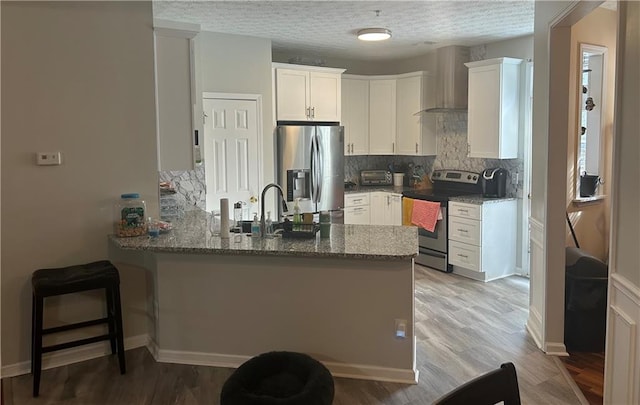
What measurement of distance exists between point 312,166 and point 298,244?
2.56 metres

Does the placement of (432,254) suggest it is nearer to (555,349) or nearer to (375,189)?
(375,189)

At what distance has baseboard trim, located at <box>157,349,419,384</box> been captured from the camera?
3088 millimetres

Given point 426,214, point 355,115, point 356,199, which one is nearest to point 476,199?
point 426,214

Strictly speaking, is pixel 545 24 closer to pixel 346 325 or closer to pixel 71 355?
pixel 346 325

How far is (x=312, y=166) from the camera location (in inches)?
221

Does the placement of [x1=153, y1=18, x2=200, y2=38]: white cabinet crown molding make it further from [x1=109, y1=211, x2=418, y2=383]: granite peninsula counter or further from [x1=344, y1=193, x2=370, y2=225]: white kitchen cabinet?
Result: [x1=344, y1=193, x2=370, y2=225]: white kitchen cabinet

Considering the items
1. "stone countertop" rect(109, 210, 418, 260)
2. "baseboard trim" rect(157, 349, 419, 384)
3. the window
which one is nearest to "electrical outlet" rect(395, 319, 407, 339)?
"baseboard trim" rect(157, 349, 419, 384)

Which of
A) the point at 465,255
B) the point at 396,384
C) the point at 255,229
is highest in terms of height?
the point at 255,229

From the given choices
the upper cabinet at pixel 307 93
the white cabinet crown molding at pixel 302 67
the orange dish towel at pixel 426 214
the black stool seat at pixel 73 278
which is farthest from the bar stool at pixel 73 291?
the orange dish towel at pixel 426 214

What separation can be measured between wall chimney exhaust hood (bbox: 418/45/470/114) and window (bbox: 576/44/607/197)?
166 centimetres

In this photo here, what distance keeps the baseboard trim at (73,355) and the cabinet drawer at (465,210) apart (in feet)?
11.0

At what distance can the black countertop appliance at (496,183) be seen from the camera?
548cm

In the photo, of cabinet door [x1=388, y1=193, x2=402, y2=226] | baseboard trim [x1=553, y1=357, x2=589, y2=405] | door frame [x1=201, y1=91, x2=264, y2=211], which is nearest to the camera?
baseboard trim [x1=553, y1=357, x2=589, y2=405]

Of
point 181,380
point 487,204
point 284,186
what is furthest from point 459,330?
point 284,186
